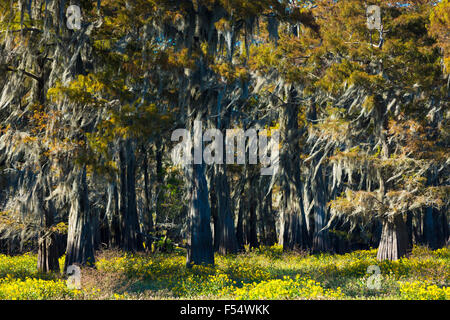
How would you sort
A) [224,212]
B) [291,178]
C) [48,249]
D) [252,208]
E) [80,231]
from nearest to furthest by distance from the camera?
[80,231]
[48,249]
[224,212]
[291,178]
[252,208]

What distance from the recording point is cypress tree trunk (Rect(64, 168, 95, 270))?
1576 cm

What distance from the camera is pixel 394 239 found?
20406 millimetres

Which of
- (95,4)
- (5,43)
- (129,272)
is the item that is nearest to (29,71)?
(5,43)

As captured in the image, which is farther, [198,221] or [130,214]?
[130,214]

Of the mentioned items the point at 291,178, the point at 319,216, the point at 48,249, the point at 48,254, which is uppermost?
the point at 291,178

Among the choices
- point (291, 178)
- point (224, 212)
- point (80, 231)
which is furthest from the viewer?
point (291, 178)

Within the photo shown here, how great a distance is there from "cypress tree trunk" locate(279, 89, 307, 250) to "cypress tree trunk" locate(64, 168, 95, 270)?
36.8 ft

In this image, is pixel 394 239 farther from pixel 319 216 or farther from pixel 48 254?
pixel 48 254

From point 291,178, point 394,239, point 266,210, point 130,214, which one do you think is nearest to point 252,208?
point 266,210

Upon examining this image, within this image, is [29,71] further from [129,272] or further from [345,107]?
[345,107]

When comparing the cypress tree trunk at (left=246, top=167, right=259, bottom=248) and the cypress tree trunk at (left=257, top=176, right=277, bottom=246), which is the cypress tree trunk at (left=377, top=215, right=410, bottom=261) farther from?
the cypress tree trunk at (left=257, top=176, right=277, bottom=246)

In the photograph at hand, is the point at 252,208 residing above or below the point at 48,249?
above

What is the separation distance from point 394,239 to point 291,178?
6237 millimetres

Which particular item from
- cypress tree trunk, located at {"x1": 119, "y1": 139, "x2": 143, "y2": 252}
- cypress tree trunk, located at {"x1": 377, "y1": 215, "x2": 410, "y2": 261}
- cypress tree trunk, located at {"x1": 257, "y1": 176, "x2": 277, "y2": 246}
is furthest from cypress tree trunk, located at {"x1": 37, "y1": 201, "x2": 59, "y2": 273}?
cypress tree trunk, located at {"x1": 257, "y1": 176, "x2": 277, "y2": 246}
